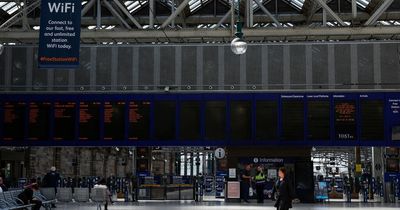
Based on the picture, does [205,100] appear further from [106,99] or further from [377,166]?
[377,166]

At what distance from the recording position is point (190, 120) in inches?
1035

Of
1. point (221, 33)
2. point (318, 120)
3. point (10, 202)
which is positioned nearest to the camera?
point (10, 202)

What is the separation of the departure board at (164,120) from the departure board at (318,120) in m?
5.90

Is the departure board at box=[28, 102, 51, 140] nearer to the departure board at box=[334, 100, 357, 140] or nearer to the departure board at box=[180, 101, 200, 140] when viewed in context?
the departure board at box=[180, 101, 200, 140]

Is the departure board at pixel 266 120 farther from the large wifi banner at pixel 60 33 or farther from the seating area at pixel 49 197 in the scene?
the large wifi banner at pixel 60 33

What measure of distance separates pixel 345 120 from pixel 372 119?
1139 mm

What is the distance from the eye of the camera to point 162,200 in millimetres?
28203

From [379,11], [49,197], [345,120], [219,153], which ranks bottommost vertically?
[49,197]

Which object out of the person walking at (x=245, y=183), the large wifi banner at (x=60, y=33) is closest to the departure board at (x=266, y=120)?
the person walking at (x=245, y=183)

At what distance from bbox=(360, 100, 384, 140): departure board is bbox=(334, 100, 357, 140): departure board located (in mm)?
333

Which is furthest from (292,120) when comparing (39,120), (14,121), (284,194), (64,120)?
(14,121)

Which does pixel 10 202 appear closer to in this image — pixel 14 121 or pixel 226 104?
Result: pixel 14 121

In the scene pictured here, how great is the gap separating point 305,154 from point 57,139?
10976 millimetres

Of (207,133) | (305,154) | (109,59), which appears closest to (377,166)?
(305,154)
